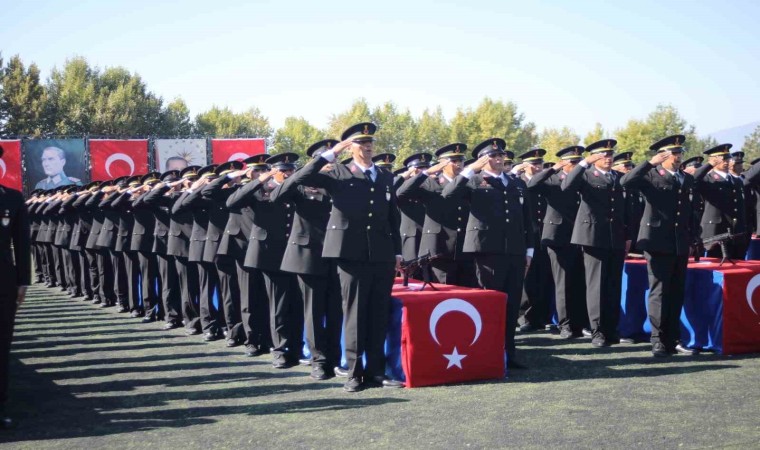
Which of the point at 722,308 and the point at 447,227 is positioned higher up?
the point at 447,227

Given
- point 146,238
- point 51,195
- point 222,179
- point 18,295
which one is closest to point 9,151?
point 51,195

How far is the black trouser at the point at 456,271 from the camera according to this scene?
8906 millimetres

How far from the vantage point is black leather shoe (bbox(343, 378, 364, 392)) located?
21.9 feet

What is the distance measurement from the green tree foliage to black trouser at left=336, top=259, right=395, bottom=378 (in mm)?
82797

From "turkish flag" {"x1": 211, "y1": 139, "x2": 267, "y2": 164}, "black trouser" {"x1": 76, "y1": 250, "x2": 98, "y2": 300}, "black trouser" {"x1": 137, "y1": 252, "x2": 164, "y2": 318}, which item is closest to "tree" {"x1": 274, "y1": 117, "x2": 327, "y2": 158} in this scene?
"turkish flag" {"x1": 211, "y1": 139, "x2": 267, "y2": 164}

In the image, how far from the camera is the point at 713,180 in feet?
32.2

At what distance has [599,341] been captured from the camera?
880 centimetres

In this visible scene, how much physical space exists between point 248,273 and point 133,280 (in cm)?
441

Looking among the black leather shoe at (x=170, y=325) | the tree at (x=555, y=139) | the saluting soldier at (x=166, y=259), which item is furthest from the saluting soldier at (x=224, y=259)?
Answer: the tree at (x=555, y=139)

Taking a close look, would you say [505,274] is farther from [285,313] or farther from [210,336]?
[210,336]

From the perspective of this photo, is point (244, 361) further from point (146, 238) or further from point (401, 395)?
point (146, 238)

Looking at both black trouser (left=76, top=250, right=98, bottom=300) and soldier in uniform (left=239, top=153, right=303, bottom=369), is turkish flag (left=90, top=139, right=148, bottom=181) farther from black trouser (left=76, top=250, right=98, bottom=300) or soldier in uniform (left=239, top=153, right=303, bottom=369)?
soldier in uniform (left=239, top=153, right=303, bottom=369)

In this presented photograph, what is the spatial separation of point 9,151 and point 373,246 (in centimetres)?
2430

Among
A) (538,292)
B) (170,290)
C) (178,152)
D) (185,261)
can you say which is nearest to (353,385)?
(538,292)
